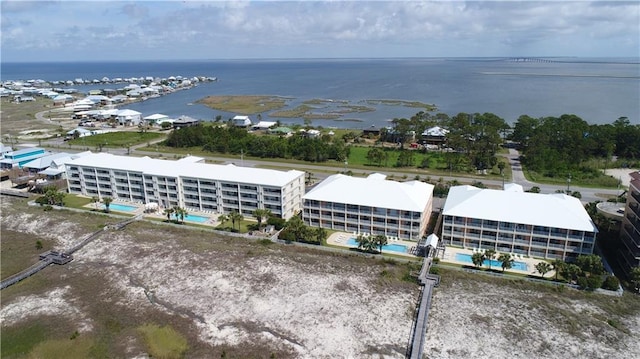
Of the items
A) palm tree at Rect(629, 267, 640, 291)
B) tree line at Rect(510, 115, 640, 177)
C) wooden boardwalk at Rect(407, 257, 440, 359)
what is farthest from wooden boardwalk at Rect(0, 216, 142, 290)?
tree line at Rect(510, 115, 640, 177)

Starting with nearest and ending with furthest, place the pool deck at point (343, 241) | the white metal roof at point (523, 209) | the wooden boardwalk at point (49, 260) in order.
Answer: the wooden boardwalk at point (49, 260) → the white metal roof at point (523, 209) → the pool deck at point (343, 241)

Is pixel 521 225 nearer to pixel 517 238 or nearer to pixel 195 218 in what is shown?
pixel 517 238

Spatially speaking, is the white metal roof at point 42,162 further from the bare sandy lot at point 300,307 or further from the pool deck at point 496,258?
the pool deck at point 496,258

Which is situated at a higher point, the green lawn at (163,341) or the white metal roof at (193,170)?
the white metal roof at (193,170)

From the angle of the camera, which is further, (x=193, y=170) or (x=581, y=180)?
(x=581, y=180)

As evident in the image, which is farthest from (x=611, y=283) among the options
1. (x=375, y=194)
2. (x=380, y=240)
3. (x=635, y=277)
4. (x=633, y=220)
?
(x=375, y=194)

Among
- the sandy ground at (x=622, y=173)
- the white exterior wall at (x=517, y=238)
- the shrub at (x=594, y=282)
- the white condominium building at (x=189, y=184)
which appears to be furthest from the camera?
the sandy ground at (x=622, y=173)

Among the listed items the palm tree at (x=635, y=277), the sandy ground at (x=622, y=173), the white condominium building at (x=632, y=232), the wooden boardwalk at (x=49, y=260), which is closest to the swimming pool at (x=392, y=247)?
the palm tree at (x=635, y=277)
